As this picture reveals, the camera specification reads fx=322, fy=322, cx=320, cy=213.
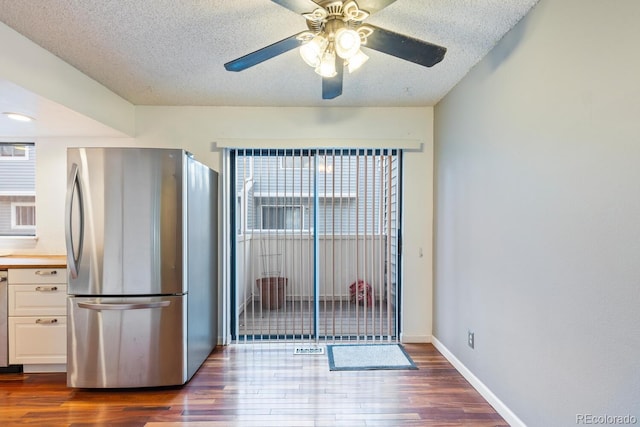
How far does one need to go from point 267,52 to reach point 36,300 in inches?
105

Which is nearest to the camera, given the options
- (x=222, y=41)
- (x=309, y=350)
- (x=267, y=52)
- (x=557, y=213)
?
(x=557, y=213)

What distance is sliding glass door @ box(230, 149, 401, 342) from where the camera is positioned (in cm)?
322

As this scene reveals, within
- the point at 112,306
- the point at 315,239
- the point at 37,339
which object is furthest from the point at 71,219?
the point at 315,239

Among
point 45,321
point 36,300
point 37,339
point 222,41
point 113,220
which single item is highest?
point 222,41

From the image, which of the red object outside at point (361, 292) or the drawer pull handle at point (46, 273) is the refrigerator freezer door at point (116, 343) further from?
the red object outside at point (361, 292)

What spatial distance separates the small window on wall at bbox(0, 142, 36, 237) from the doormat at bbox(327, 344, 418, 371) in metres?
3.26

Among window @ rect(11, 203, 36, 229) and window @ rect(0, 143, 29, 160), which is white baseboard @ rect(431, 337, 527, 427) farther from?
window @ rect(0, 143, 29, 160)

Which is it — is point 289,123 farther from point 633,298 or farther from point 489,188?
point 633,298

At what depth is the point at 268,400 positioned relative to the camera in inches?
87.7

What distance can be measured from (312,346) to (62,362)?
2.08 metres

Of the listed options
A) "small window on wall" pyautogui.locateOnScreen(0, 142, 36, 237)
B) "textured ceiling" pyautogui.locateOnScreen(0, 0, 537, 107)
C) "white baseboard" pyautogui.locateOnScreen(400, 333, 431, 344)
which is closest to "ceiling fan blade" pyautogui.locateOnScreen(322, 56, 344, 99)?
"textured ceiling" pyautogui.locateOnScreen(0, 0, 537, 107)

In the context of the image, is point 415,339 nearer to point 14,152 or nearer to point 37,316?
point 37,316

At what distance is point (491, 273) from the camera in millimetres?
2152

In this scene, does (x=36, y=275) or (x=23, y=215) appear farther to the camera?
(x=23, y=215)
